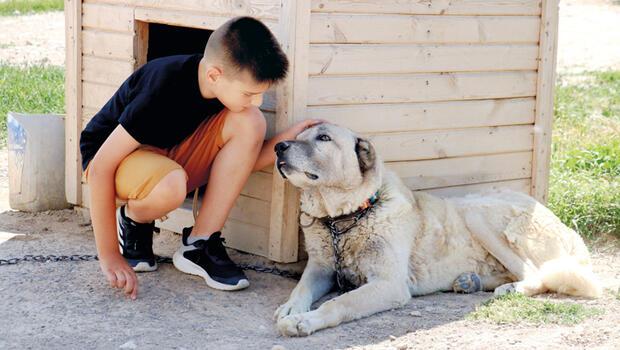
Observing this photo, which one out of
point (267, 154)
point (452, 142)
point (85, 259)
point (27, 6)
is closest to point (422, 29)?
point (452, 142)

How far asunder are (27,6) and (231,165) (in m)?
10.2

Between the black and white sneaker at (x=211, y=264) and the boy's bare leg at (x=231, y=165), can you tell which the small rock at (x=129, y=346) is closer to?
the black and white sneaker at (x=211, y=264)

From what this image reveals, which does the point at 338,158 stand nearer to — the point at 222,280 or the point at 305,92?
the point at 305,92

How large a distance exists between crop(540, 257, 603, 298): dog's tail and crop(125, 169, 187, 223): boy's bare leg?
65.7 inches

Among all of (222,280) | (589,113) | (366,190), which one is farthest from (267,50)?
(589,113)

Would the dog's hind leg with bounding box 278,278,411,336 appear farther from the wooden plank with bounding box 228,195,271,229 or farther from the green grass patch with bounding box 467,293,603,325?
the wooden plank with bounding box 228,195,271,229

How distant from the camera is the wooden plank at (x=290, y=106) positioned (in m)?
4.14

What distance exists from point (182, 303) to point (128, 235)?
20.7 inches

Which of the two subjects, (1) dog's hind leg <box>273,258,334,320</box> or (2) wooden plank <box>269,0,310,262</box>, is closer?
(1) dog's hind leg <box>273,258,334,320</box>

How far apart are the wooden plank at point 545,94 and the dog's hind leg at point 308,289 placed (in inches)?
66.0

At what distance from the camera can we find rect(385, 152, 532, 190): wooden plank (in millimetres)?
4777

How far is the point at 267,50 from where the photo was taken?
3.79 metres

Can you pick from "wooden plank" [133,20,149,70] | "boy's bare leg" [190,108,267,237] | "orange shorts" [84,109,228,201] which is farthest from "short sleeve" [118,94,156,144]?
"wooden plank" [133,20,149,70]

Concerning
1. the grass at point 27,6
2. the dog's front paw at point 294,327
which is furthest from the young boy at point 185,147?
the grass at point 27,6
